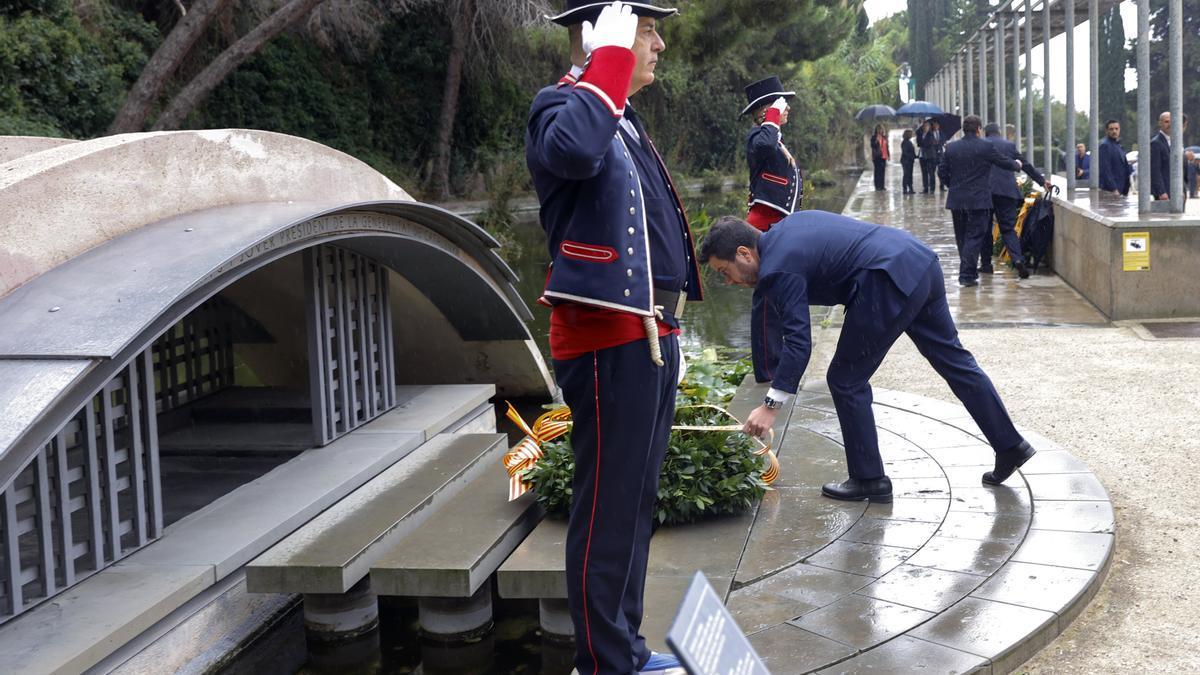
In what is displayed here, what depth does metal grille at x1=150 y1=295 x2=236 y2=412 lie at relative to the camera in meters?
8.32

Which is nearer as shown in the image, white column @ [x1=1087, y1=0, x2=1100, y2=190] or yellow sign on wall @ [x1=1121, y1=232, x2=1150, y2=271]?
yellow sign on wall @ [x1=1121, y1=232, x2=1150, y2=271]

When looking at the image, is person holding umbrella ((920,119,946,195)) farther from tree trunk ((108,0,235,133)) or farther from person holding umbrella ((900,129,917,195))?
tree trunk ((108,0,235,133))

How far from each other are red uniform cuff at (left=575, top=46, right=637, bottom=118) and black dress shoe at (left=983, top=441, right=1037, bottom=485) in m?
3.33

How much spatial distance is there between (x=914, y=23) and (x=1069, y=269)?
79797 millimetres

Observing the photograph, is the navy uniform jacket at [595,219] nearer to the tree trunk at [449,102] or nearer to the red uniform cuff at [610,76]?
the red uniform cuff at [610,76]

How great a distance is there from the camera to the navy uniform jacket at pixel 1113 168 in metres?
16.0

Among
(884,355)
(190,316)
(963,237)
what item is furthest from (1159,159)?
(190,316)

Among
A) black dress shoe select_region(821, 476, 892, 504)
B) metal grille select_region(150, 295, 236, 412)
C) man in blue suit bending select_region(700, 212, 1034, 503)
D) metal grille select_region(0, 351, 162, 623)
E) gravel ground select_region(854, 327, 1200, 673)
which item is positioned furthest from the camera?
metal grille select_region(150, 295, 236, 412)

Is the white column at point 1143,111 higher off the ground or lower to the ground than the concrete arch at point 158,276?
higher

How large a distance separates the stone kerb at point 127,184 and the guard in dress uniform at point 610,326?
2.66 metres

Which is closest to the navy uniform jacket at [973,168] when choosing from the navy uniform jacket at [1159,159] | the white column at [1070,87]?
the white column at [1070,87]

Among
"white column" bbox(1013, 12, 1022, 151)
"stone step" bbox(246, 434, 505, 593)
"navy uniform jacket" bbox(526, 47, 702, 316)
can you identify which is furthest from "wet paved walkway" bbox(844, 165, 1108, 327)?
"navy uniform jacket" bbox(526, 47, 702, 316)

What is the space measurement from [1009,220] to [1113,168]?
10.4ft

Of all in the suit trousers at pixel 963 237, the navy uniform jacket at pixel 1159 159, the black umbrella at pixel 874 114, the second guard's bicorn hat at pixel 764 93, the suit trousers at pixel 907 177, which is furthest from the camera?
the black umbrella at pixel 874 114
